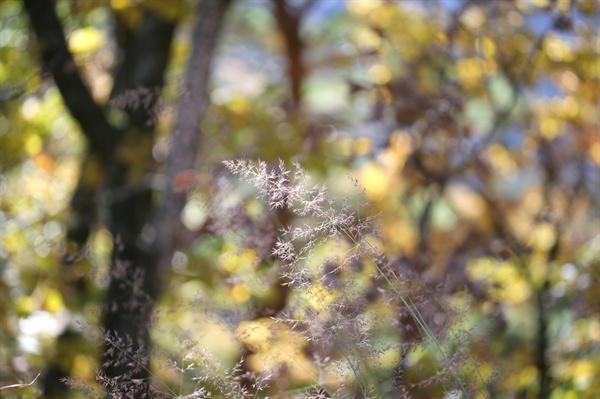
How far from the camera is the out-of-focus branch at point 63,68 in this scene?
9.08ft

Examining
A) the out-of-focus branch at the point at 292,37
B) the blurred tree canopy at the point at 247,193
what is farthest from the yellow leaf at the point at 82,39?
the out-of-focus branch at the point at 292,37

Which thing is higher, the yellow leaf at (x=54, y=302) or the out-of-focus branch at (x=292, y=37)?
the yellow leaf at (x=54, y=302)

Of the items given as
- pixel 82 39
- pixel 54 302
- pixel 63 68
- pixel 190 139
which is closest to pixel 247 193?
pixel 190 139

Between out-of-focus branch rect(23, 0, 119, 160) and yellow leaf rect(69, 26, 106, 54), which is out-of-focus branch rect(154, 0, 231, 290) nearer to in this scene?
out-of-focus branch rect(23, 0, 119, 160)

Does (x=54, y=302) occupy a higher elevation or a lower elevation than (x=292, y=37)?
higher

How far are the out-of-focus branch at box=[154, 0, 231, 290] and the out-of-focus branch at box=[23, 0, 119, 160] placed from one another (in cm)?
57

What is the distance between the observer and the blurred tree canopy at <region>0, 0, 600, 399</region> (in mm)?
1275

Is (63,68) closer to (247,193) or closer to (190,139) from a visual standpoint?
(190,139)

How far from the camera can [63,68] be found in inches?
111

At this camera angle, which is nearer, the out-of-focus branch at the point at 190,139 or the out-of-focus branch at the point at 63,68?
the out-of-focus branch at the point at 190,139

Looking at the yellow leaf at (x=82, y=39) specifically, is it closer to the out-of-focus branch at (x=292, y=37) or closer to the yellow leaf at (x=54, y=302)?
the yellow leaf at (x=54, y=302)

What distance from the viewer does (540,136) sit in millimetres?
3715

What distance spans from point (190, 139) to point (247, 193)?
1.04 ft

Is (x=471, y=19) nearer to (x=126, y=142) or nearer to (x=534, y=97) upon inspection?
(x=534, y=97)
